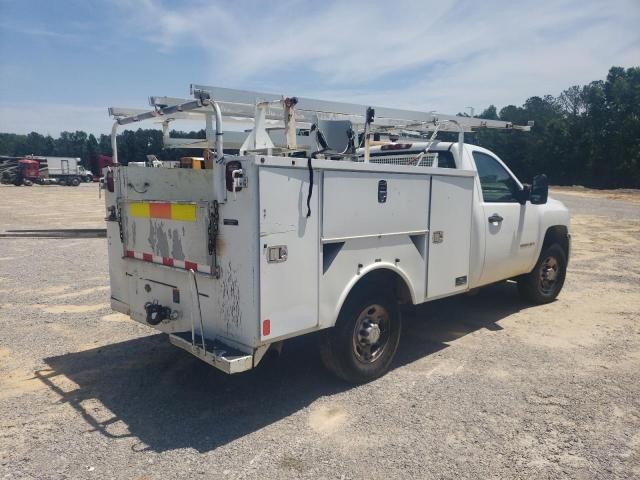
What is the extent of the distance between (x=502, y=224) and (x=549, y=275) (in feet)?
6.07

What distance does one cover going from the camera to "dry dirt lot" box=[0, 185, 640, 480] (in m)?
3.21

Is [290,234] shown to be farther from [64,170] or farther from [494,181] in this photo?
[64,170]

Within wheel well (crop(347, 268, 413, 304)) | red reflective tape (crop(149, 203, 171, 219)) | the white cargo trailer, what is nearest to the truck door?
wheel well (crop(347, 268, 413, 304))

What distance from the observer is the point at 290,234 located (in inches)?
140

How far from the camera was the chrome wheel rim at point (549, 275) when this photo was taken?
7040 mm

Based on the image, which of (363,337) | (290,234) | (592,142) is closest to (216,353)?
(290,234)

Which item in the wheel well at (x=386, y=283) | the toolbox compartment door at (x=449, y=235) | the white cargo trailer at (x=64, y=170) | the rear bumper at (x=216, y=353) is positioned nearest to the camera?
the rear bumper at (x=216, y=353)

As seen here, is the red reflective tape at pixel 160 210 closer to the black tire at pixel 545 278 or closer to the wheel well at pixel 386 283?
the wheel well at pixel 386 283

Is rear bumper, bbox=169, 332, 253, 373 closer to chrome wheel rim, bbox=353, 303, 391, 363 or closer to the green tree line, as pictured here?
chrome wheel rim, bbox=353, 303, 391, 363

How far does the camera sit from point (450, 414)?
387cm

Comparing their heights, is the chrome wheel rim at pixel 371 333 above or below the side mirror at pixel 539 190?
below

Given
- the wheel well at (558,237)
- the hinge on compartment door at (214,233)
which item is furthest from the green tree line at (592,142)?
the hinge on compartment door at (214,233)

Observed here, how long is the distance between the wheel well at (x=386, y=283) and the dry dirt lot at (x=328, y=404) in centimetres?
74

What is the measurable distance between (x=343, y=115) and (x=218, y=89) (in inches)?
53.6
